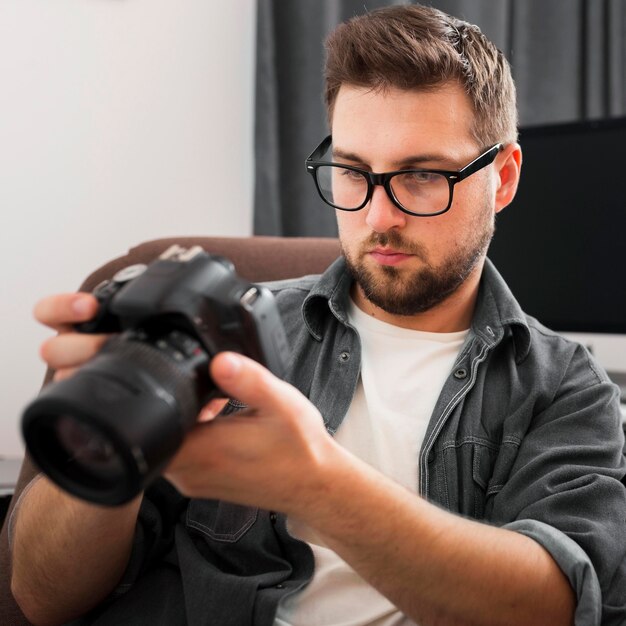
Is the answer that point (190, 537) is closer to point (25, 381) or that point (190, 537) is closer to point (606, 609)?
point (606, 609)

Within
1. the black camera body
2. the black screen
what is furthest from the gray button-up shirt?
the black screen

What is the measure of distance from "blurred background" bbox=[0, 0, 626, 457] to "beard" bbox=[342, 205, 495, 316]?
3.08 ft

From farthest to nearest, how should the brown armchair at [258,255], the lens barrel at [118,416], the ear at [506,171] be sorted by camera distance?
the brown armchair at [258,255] → the ear at [506,171] → the lens barrel at [118,416]

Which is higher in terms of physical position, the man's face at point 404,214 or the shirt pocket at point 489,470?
the man's face at point 404,214

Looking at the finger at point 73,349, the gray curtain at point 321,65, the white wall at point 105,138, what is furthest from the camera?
the gray curtain at point 321,65

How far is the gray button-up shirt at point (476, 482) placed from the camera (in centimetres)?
88

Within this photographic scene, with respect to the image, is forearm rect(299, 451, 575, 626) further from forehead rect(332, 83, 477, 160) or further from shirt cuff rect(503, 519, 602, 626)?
forehead rect(332, 83, 477, 160)

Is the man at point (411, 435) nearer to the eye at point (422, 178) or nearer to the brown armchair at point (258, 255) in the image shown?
the eye at point (422, 178)

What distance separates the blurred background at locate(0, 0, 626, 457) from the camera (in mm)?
1757

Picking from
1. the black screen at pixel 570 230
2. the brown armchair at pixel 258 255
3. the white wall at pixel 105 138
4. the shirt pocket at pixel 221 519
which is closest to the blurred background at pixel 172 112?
the white wall at pixel 105 138

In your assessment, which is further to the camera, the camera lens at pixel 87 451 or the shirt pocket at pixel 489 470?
the shirt pocket at pixel 489 470

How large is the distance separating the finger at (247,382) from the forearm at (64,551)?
0.30 metres

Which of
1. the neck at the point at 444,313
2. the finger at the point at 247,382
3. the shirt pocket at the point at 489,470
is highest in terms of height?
the finger at the point at 247,382

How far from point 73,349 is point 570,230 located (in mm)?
1221
